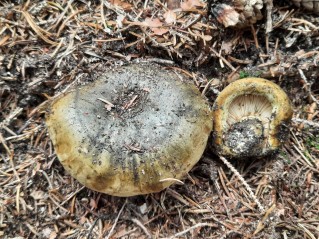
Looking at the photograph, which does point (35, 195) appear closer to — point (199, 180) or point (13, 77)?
point (13, 77)

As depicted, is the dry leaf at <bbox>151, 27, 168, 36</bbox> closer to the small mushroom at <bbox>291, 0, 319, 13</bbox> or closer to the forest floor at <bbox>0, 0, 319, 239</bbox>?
the forest floor at <bbox>0, 0, 319, 239</bbox>

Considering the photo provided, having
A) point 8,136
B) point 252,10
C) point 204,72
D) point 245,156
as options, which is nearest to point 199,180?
point 245,156

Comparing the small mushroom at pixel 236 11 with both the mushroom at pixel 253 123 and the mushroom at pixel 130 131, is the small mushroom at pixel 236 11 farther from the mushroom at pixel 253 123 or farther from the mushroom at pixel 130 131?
the mushroom at pixel 130 131

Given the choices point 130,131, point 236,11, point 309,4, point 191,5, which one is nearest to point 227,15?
point 236,11

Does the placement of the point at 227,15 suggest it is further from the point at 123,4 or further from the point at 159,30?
the point at 123,4

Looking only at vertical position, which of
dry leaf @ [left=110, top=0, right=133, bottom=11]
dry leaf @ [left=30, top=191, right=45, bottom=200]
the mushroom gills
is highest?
dry leaf @ [left=110, top=0, right=133, bottom=11]

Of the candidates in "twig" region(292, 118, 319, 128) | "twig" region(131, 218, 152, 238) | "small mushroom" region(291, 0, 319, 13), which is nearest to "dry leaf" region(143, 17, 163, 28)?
"small mushroom" region(291, 0, 319, 13)

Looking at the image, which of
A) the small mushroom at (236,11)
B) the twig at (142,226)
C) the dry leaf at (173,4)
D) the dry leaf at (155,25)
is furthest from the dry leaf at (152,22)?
the twig at (142,226)
